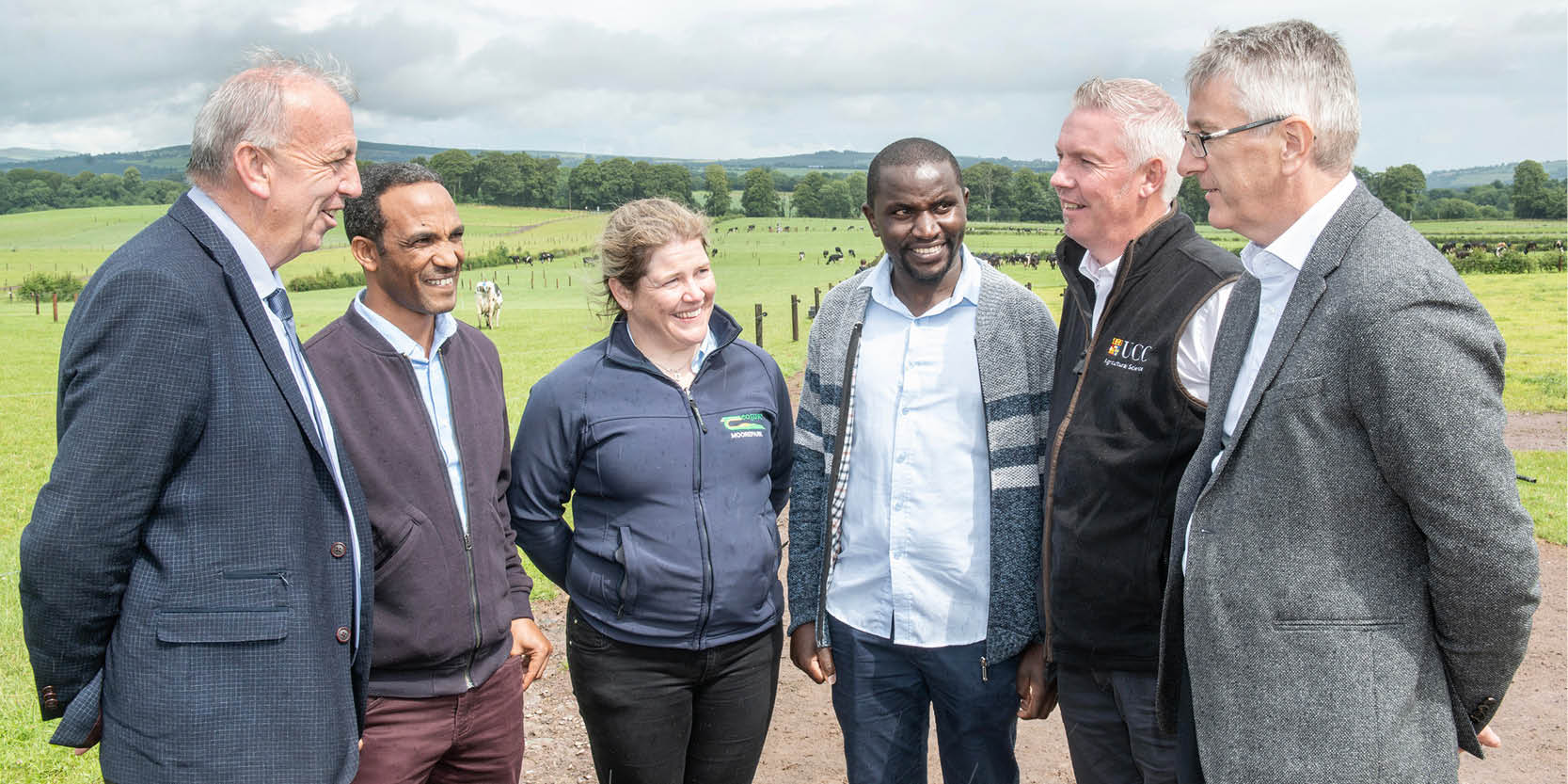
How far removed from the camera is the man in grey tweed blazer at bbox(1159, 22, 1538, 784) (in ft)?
6.99

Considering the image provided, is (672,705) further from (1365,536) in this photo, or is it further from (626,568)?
(1365,536)

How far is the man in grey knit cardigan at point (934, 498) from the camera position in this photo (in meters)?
3.58

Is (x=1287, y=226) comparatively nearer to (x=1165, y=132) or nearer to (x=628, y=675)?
(x=1165, y=132)

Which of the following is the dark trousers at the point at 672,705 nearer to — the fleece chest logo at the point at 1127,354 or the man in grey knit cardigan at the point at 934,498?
the man in grey knit cardigan at the point at 934,498

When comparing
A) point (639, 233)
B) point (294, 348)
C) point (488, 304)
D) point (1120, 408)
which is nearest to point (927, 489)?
point (1120, 408)

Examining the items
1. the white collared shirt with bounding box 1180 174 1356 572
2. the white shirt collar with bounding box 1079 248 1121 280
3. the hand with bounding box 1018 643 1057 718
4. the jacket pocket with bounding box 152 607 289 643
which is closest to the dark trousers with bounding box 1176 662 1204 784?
the white collared shirt with bounding box 1180 174 1356 572

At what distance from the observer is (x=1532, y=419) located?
47.5 ft

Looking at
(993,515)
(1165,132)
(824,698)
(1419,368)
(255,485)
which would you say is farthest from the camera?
(824,698)

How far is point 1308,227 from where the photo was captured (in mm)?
2492

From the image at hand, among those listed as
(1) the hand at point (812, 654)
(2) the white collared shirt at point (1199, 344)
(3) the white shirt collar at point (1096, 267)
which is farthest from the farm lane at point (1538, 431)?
(1) the hand at point (812, 654)

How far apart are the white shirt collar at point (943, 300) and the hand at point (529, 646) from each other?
1726 mm

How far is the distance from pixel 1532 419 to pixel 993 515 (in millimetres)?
14511

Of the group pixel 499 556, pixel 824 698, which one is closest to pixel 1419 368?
pixel 499 556

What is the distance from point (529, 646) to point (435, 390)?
996mm
